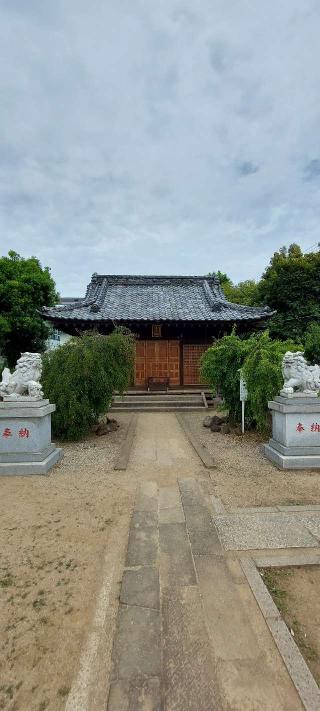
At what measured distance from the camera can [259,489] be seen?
4953mm

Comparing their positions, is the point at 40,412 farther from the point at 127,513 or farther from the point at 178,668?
the point at 178,668

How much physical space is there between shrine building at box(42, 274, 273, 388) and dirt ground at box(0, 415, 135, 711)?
946 centimetres

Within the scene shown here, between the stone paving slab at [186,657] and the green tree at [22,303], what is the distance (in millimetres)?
19169

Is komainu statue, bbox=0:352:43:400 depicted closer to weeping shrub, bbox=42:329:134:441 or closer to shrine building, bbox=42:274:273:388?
weeping shrub, bbox=42:329:134:441

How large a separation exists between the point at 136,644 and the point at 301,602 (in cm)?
142

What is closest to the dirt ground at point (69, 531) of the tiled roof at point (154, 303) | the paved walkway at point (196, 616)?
the paved walkway at point (196, 616)

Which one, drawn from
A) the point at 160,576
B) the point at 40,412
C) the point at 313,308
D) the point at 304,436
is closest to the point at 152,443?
the point at 40,412

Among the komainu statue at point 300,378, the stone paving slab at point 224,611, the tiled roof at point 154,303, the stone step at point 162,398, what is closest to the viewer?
the stone paving slab at point 224,611

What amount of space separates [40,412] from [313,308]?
15.6 meters

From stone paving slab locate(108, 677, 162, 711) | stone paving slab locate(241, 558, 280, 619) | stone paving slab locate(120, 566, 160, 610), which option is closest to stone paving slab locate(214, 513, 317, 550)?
stone paving slab locate(241, 558, 280, 619)

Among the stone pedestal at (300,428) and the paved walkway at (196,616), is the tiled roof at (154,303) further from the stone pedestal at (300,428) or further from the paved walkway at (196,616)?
the paved walkway at (196,616)

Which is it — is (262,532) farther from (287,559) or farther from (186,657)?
(186,657)

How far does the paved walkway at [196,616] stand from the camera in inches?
73.8

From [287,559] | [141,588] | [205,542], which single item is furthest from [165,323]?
[141,588]
